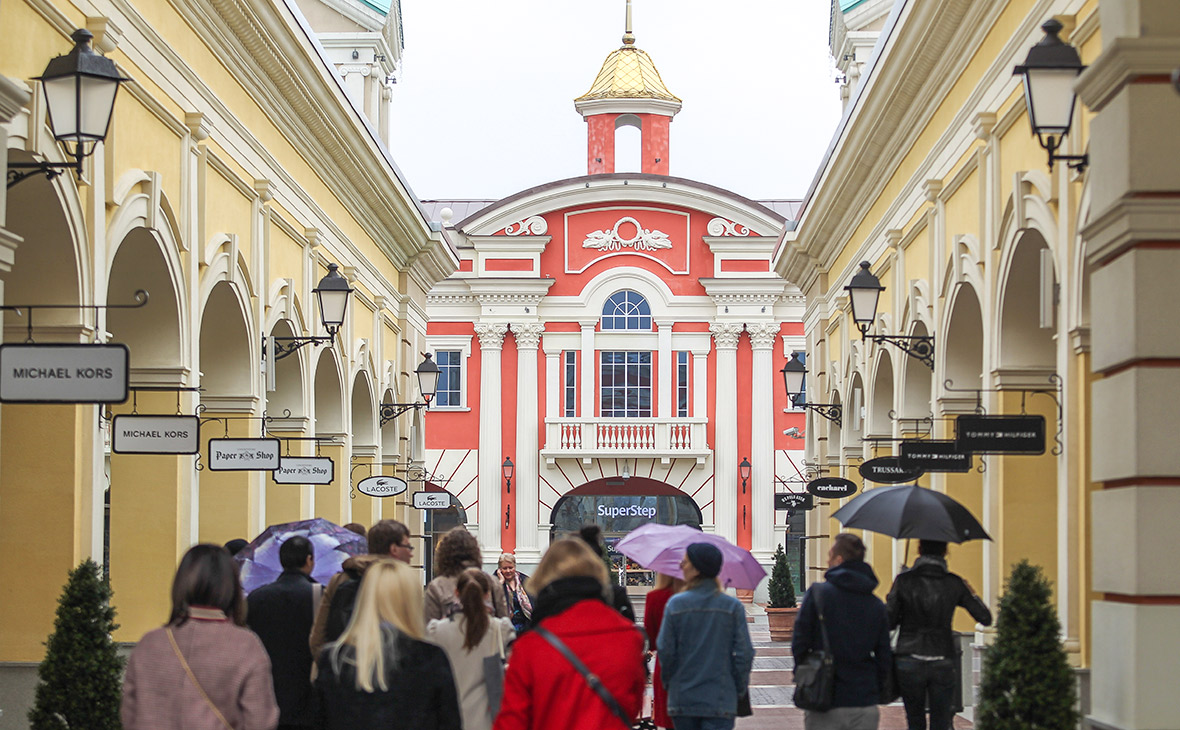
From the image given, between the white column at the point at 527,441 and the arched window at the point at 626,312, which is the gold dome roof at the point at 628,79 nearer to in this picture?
the arched window at the point at 626,312

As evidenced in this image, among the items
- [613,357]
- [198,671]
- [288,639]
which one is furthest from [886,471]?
[613,357]

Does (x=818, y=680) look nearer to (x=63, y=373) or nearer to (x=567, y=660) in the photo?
(x=567, y=660)

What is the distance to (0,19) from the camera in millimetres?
9859

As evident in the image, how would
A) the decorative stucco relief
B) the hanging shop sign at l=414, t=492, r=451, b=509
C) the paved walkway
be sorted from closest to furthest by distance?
the paved walkway → the hanging shop sign at l=414, t=492, r=451, b=509 → the decorative stucco relief

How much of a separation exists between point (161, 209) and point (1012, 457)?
7.47 meters

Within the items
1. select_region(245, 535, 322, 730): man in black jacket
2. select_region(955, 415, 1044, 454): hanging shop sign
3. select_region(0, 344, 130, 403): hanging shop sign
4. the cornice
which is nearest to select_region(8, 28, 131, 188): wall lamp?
select_region(0, 344, 130, 403): hanging shop sign

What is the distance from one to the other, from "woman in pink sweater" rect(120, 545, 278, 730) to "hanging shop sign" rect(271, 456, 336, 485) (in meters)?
10.1

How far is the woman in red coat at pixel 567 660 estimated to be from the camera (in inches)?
233

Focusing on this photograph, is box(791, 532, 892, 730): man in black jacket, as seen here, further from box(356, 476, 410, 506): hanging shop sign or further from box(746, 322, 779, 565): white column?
box(746, 322, 779, 565): white column

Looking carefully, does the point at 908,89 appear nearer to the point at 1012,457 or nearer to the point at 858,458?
the point at 1012,457

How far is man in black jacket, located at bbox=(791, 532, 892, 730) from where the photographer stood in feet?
29.8

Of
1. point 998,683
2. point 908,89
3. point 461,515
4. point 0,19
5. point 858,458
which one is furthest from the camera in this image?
point 461,515

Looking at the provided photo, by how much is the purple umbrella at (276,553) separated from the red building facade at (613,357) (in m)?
28.6

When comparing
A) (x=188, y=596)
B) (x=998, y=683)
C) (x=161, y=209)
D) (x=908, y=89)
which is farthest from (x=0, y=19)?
(x=908, y=89)
